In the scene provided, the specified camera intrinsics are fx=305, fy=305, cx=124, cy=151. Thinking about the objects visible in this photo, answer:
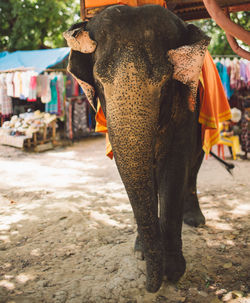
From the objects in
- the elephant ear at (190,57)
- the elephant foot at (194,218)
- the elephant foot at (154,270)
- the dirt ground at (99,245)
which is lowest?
the dirt ground at (99,245)

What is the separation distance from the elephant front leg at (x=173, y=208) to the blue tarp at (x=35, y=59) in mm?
9295

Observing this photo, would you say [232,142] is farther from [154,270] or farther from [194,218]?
[154,270]

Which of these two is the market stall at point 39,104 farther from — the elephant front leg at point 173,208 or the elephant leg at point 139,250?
the elephant front leg at point 173,208

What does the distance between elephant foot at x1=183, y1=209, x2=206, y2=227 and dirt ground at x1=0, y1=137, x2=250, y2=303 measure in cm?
8

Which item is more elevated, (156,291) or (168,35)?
(168,35)

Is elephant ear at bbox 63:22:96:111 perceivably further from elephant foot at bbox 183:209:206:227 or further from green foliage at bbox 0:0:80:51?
green foliage at bbox 0:0:80:51

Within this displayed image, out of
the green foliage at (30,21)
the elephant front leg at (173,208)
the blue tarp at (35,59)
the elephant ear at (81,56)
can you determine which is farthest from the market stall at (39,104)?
the elephant front leg at (173,208)

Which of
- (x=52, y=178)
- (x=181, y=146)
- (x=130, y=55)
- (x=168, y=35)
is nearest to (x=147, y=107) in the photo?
(x=130, y=55)

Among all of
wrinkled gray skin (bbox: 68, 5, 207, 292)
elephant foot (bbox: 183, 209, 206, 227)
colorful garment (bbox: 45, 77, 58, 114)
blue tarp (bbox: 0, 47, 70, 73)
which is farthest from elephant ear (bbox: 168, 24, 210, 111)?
blue tarp (bbox: 0, 47, 70, 73)

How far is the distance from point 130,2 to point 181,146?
47.1 inches

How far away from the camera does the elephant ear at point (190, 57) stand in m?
2.01

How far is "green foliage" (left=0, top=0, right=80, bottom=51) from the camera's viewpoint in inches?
605

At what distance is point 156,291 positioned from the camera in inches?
92.7

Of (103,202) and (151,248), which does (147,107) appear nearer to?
(151,248)
